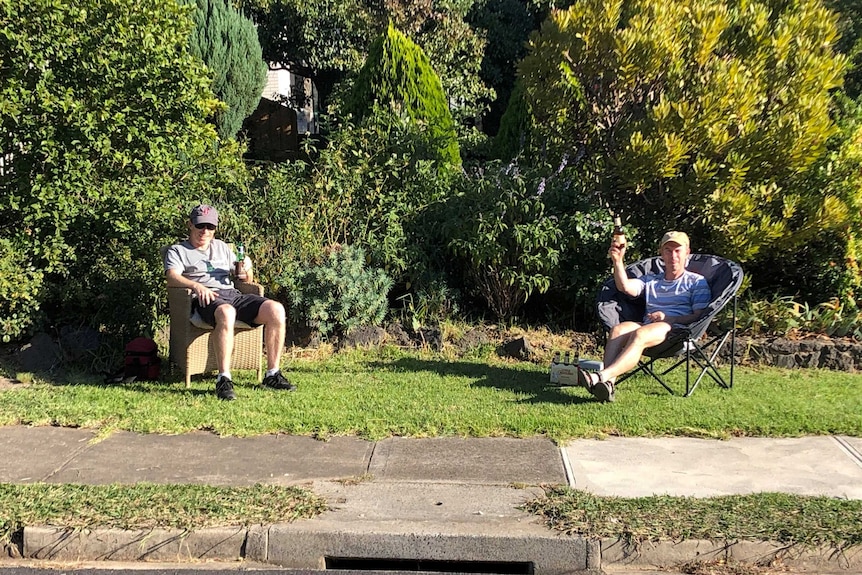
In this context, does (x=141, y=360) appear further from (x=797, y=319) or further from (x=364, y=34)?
(x=364, y=34)

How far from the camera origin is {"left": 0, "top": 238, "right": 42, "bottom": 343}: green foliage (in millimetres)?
6109

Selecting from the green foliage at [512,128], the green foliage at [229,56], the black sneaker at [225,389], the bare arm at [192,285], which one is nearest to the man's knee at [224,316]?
the bare arm at [192,285]

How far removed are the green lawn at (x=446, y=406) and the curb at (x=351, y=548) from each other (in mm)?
1352

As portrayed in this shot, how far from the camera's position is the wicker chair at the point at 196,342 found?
5.77 m

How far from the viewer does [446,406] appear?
213 inches

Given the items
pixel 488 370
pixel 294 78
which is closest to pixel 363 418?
pixel 488 370

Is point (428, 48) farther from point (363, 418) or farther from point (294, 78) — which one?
point (363, 418)

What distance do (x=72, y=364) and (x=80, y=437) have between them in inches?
76.9

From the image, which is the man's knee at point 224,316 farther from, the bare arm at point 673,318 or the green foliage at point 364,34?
the green foliage at point 364,34

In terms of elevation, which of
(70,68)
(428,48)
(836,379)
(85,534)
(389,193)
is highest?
(428,48)

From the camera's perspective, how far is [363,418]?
512 cm

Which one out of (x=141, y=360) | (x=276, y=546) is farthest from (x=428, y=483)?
(x=141, y=360)

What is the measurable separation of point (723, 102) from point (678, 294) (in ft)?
6.05

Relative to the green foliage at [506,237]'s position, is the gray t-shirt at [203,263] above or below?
below
